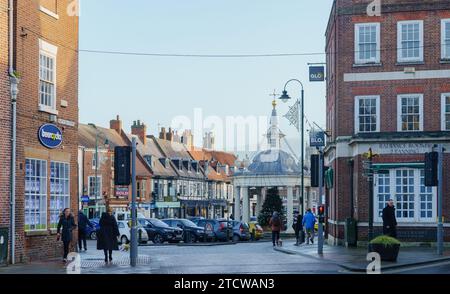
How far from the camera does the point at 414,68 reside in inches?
1362

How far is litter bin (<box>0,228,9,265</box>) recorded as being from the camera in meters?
22.0

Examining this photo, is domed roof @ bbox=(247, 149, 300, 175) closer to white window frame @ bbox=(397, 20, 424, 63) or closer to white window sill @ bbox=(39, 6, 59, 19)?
white window frame @ bbox=(397, 20, 424, 63)

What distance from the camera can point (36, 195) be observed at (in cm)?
2469

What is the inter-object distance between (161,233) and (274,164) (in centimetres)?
1909

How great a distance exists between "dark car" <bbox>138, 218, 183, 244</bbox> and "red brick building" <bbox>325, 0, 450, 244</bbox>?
15.5m

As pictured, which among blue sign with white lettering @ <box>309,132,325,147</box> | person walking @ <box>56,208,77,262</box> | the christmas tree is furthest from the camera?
the christmas tree

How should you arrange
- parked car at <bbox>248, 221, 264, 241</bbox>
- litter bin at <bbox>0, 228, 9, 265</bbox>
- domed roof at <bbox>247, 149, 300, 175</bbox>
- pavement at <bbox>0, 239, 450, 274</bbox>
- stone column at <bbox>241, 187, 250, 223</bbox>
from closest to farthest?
1. pavement at <bbox>0, 239, 450, 274</bbox>
2. litter bin at <bbox>0, 228, 9, 265</bbox>
3. parked car at <bbox>248, 221, 264, 241</bbox>
4. domed roof at <bbox>247, 149, 300, 175</bbox>
5. stone column at <bbox>241, 187, 250, 223</bbox>

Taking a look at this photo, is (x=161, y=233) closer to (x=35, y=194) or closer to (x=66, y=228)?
(x=35, y=194)

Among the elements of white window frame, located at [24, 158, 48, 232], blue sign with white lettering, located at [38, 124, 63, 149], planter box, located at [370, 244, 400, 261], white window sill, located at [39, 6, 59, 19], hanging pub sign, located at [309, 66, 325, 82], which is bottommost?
planter box, located at [370, 244, 400, 261]

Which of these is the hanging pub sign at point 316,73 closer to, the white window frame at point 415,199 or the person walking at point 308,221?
the white window frame at point 415,199

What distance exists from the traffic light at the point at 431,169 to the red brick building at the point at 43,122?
13.0 meters

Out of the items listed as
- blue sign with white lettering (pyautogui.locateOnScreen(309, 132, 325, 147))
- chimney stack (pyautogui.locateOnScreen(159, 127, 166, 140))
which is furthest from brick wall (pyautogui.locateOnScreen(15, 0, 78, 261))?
chimney stack (pyautogui.locateOnScreen(159, 127, 166, 140))

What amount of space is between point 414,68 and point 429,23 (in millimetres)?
2144
